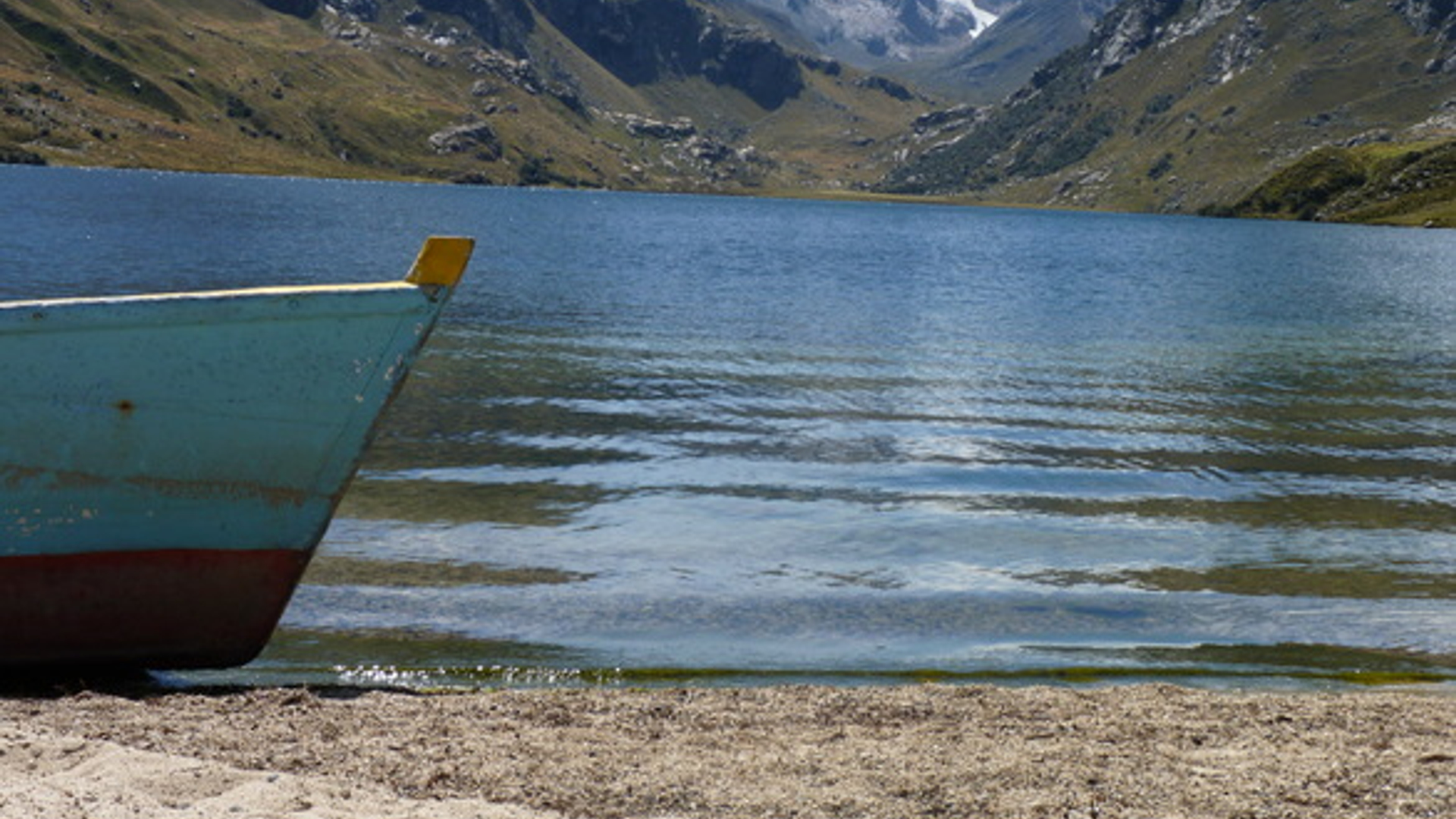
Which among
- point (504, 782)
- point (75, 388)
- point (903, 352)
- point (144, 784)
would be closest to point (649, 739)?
point (504, 782)

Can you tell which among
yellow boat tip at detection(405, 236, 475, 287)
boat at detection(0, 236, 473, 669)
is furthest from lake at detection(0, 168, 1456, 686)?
yellow boat tip at detection(405, 236, 475, 287)

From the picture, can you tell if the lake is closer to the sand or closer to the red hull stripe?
the red hull stripe

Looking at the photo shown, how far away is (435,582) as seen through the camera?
1609 centimetres

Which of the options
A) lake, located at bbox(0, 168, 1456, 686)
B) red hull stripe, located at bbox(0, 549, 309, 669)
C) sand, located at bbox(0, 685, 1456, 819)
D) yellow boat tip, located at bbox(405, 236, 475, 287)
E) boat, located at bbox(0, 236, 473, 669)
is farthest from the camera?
lake, located at bbox(0, 168, 1456, 686)

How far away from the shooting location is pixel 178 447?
1158 cm

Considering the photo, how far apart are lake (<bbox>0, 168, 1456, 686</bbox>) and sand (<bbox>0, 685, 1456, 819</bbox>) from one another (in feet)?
5.29

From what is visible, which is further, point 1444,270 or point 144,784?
point 1444,270

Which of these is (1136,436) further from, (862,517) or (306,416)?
(306,416)

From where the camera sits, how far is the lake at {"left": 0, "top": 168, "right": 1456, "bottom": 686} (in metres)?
14.3

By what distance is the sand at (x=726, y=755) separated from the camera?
28.5 ft

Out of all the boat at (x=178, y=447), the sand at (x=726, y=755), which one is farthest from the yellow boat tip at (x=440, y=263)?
the sand at (x=726, y=755)

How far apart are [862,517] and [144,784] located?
13297 mm

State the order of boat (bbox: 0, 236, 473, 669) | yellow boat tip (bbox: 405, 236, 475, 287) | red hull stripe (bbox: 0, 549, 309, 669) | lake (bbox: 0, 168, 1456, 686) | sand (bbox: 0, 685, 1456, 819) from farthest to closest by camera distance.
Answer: lake (bbox: 0, 168, 1456, 686) → yellow boat tip (bbox: 405, 236, 475, 287) → red hull stripe (bbox: 0, 549, 309, 669) → boat (bbox: 0, 236, 473, 669) → sand (bbox: 0, 685, 1456, 819)

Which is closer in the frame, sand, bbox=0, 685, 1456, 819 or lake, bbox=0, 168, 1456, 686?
sand, bbox=0, 685, 1456, 819
